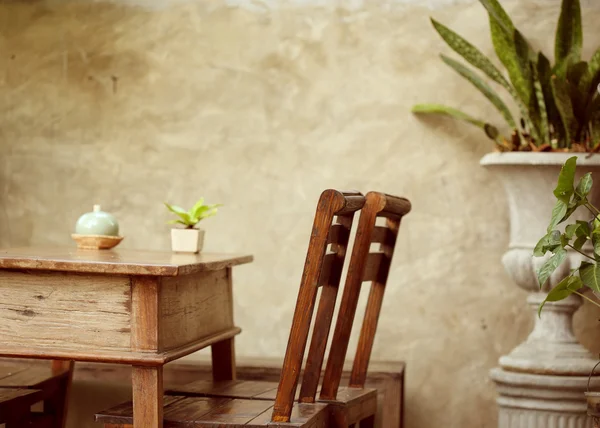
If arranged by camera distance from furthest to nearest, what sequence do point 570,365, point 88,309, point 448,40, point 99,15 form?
point 99,15, point 448,40, point 570,365, point 88,309

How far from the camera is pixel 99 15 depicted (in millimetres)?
4457

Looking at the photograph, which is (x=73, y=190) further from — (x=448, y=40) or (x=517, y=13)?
(x=517, y=13)

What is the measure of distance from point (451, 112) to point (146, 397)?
7.12 feet

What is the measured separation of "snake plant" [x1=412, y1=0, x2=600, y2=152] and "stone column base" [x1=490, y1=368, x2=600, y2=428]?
36.0 inches

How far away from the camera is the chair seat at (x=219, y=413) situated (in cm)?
244

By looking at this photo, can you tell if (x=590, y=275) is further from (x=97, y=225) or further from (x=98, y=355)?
(x=97, y=225)

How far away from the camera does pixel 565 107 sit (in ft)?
11.8

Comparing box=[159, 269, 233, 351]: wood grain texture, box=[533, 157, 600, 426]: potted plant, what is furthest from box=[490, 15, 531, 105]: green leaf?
box=[159, 269, 233, 351]: wood grain texture

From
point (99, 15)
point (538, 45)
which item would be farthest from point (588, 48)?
point (99, 15)

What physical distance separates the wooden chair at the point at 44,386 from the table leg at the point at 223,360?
0.64m

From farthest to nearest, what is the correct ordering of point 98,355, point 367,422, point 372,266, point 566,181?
point 367,422
point 372,266
point 566,181
point 98,355

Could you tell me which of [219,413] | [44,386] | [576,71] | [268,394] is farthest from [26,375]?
[576,71]

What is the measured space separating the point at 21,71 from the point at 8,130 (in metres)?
0.30

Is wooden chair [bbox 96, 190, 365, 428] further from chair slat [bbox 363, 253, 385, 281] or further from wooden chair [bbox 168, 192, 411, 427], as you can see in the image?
chair slat [bbox 363, 253, 385, 281]
